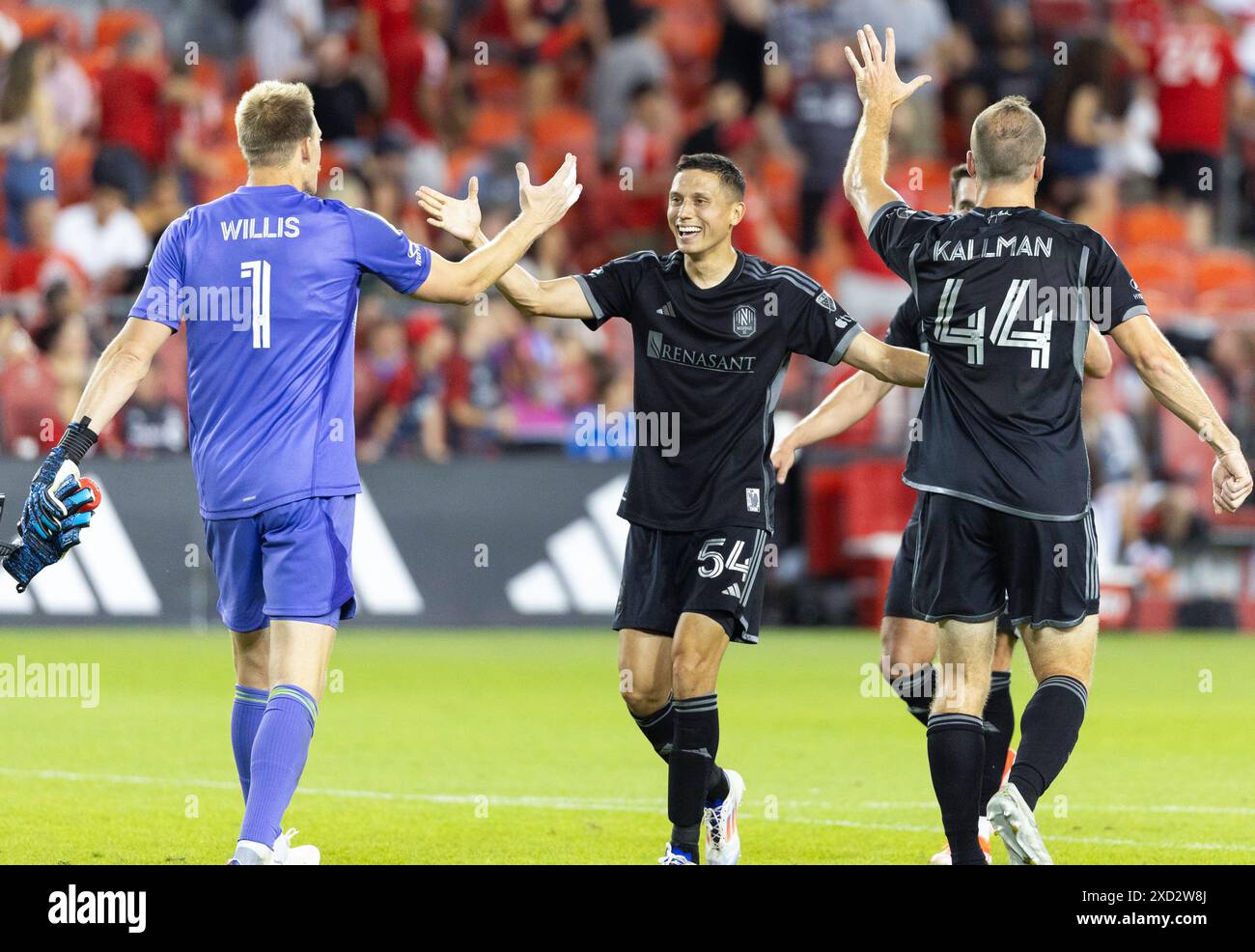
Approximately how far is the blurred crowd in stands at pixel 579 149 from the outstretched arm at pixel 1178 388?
976cm

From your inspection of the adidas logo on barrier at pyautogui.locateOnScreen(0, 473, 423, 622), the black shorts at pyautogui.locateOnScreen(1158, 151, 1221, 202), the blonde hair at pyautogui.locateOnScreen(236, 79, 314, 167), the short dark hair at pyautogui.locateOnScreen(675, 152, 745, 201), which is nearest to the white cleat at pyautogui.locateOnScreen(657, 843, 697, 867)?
the short dark hair at pyautogui.locateOnScreen(675, 152, 745, 201)

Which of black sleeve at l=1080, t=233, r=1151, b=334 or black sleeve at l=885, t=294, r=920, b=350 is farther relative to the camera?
black sleeve at l=885, t=294, r=920, b=350

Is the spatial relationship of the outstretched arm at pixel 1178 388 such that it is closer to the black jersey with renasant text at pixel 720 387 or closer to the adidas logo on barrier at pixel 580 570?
the black jersey with renasant text at pixel 720 387

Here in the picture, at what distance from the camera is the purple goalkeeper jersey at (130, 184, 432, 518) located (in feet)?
21.4

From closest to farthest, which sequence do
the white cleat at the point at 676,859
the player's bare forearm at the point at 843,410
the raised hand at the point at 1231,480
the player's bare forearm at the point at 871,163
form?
the raised hand at the point at 1231,480 < the white cleat at the point at 676,859 < the player's bare forearm at the point at 871,163 < the player's bare forearm at the point at 843,410

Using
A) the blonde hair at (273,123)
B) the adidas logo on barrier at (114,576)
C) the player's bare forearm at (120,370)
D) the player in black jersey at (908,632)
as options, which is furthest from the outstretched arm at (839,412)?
the adidas logo on barrier at (114,576)

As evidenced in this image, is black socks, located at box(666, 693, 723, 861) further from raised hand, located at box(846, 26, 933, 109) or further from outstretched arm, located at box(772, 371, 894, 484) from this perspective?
raised hand, located at box(846, 26, 933, 109)

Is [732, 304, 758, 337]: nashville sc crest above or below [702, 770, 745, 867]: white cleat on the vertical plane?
above

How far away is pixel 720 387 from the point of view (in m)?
7.38

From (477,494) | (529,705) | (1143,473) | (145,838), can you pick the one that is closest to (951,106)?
(1143,473)

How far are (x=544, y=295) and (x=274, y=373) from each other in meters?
1.28

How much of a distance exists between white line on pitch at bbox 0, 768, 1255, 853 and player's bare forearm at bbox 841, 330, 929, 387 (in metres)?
2.06

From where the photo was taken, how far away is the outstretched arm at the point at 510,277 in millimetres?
7020
